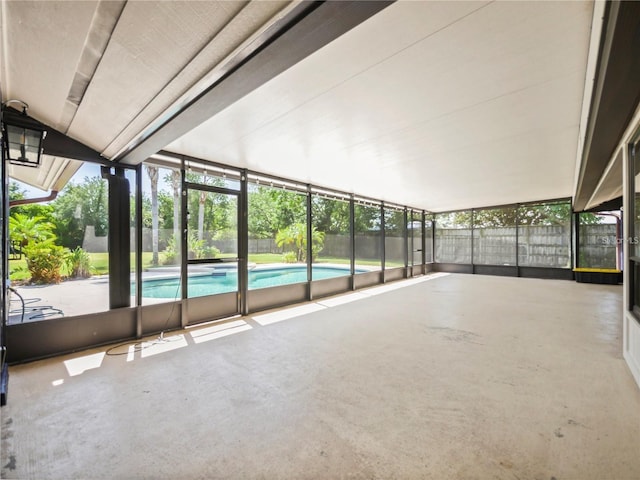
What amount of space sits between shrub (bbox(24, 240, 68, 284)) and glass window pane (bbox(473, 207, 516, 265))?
37.5 feet

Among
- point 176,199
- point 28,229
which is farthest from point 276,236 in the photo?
point 28,229

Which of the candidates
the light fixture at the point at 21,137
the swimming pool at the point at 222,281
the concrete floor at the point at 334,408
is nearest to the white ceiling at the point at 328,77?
the light fixture at the point at 21,137

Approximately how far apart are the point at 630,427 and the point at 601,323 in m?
3.24

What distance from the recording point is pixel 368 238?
28.3ft

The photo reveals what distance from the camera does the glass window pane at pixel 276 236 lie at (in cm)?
530

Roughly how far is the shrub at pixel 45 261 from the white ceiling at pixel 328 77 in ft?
4.15

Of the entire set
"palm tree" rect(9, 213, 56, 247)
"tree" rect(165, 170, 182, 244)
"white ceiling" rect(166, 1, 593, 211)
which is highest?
"white ceiling" rect(166, 1, 593, 211)

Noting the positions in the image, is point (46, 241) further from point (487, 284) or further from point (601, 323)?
point (487, 284)

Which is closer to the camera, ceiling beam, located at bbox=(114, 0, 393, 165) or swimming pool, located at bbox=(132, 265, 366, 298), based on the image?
ceiling beam, located at bbox=(114, 0, 393, 165)

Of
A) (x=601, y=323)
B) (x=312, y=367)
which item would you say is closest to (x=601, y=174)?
(x=601, y=323)

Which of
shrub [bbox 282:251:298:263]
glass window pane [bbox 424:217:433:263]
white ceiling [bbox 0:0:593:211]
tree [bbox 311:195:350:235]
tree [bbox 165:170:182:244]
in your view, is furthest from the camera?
glass window pane [bbox 424:217:433:263]

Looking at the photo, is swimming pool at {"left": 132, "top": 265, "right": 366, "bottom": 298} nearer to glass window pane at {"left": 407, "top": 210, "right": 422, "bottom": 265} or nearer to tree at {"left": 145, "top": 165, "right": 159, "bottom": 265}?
tree at {"left": 145, "top": 165, "right": 159, "bottom": 265}

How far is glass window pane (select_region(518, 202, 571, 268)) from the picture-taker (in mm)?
9094

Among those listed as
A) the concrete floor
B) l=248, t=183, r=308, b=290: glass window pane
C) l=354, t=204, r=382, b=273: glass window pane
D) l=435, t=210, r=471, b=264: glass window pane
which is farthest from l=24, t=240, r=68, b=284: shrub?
l=435, t=210, r=471, b=264: glass window pane
